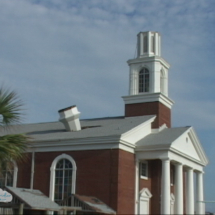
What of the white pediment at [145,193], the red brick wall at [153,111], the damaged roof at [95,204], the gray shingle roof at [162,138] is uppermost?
the red brick wall at [153,111]

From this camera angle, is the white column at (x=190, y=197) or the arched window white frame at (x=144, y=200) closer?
the arched window white frame at (x=144, y=200)

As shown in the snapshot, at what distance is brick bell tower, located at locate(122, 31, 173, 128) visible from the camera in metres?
33.8

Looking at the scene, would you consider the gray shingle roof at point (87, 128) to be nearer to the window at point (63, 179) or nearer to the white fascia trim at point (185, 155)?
the window at point (63, 179)

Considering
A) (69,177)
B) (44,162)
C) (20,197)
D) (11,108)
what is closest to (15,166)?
(44,162)

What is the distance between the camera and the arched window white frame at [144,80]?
35094 millimetres

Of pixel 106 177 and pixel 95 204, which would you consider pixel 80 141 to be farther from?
pixel 95 204

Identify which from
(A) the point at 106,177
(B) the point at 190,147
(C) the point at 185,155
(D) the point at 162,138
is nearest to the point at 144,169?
(D) the point at 162,138

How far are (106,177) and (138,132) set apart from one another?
4195 millimetres

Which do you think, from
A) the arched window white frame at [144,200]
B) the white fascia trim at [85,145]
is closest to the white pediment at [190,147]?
the white fascia trim at [85,145]

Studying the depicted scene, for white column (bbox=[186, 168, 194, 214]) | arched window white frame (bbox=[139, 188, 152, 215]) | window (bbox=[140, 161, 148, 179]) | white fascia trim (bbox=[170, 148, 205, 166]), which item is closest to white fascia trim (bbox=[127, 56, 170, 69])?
white fascia trim (bbox=[170, 148, 205, 166])

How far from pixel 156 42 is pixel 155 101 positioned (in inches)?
215

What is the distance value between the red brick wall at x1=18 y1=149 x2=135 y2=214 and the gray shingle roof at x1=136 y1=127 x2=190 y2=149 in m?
1.20

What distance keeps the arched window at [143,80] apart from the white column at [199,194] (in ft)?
25.9

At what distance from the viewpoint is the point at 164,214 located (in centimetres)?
2717
